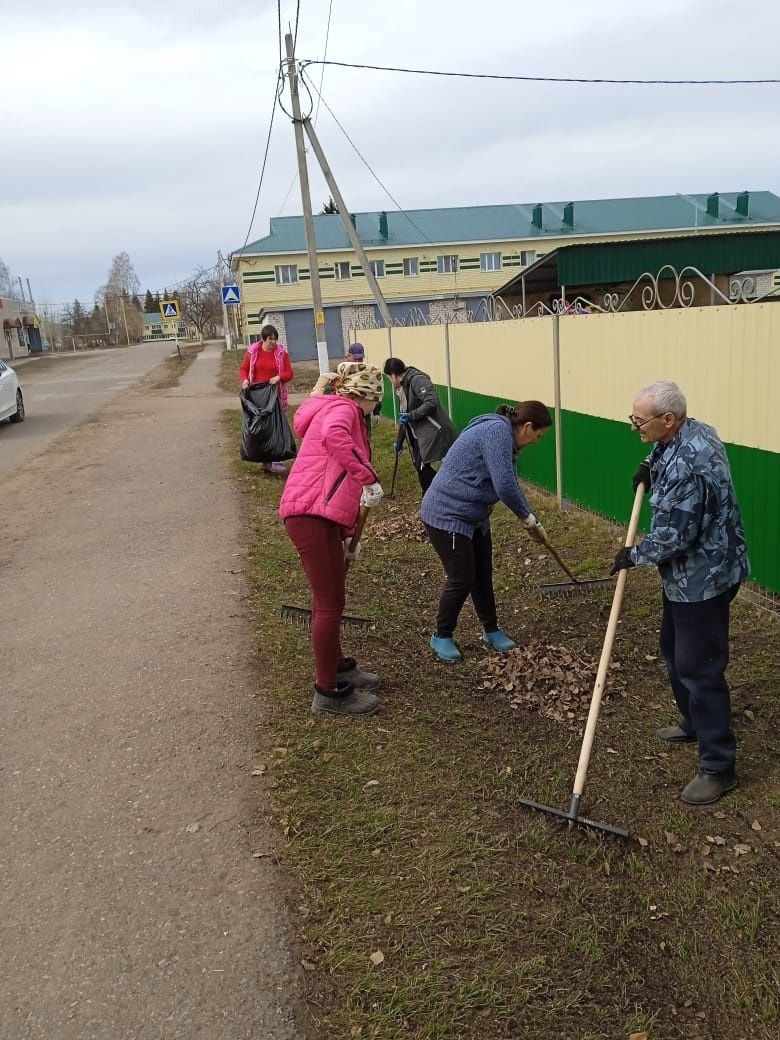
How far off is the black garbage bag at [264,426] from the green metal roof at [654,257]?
34.2ft

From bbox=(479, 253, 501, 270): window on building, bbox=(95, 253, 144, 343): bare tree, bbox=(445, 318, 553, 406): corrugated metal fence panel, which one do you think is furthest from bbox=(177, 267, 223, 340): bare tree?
bbox=(445, 318, 553, 406): corrugated metal fence panel

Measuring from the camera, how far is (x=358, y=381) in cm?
391

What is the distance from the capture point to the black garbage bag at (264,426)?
9.21 metres

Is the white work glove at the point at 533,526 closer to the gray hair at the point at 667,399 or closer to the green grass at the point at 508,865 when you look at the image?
the green grass at the point at 508,865

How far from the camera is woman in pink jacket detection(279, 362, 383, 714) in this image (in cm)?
371

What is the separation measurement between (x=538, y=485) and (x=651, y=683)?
423 cm

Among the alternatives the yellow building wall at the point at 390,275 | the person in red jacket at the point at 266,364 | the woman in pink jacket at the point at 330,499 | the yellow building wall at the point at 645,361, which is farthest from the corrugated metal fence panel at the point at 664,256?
the yellow building wall at the point at 390,275

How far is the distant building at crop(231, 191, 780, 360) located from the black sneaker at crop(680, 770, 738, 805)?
125 feet

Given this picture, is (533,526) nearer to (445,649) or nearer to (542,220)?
(445,649)

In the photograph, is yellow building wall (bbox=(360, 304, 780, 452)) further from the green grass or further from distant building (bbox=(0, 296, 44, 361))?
distant building (bbox=(0, 296, 44, 361))

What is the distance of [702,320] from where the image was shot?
5.14 m

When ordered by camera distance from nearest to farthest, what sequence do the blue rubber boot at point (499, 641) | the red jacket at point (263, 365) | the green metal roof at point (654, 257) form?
the blue rubber boot at point (499, 641) < the red jacket at point (263, 365) < the green metal roof at point (654, 257)

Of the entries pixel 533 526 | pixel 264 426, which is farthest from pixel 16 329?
pixel 533 526

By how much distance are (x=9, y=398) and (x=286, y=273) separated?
27.6m
